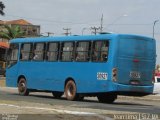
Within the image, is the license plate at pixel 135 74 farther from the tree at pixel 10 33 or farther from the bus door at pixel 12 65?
the tree at pixel 10 33

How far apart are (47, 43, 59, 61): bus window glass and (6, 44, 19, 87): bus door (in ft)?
10.4

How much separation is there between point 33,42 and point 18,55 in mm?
1641

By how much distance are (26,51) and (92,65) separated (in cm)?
573

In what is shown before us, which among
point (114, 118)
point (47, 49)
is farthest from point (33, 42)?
point (114, 118)

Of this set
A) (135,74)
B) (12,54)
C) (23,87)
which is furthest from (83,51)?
(12,54)

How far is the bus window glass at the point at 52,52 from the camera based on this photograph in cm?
2878

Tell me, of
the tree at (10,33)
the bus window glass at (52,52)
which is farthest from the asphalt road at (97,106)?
the tree at (10,33)

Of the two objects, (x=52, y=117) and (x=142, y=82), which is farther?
(x=142, y=82)

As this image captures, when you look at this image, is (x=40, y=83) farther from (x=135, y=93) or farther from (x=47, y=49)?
(x=135, y=93)

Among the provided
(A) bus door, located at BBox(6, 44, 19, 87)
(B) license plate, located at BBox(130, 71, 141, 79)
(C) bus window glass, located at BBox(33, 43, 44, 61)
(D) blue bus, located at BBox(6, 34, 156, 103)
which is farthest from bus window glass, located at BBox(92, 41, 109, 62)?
(A) bus door, located at BBox(6, 44, 19, 87)

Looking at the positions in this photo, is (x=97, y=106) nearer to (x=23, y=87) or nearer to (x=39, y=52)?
(x=39, y=52)

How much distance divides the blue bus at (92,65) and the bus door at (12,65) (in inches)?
46.3

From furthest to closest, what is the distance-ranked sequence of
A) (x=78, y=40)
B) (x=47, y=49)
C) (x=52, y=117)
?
(x=47, y=49) < (x=78, y=40) < (x=52, y=117)

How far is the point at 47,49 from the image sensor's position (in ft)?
96.5
